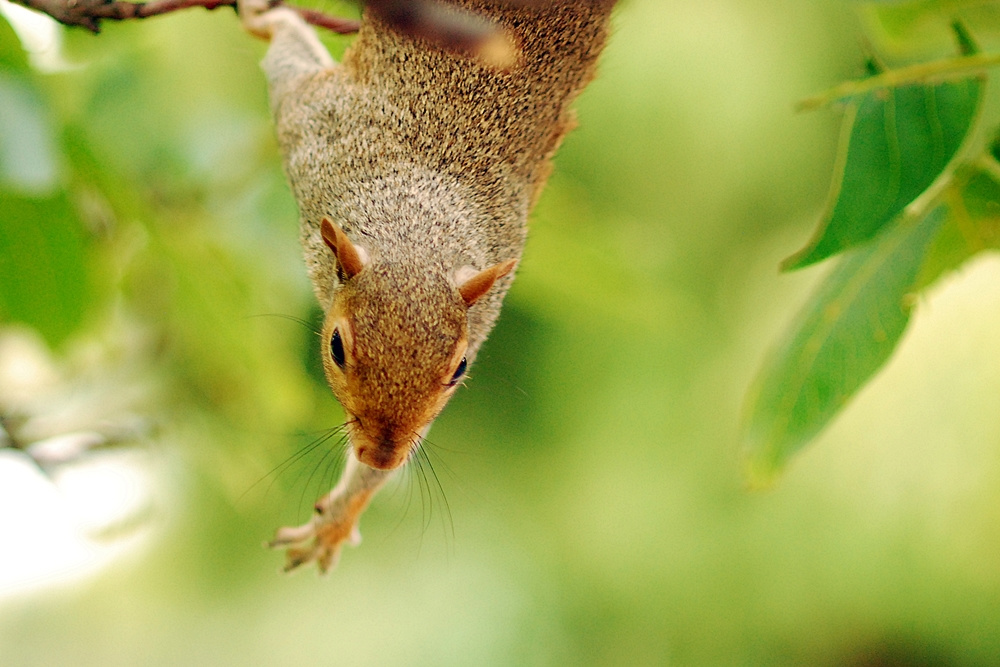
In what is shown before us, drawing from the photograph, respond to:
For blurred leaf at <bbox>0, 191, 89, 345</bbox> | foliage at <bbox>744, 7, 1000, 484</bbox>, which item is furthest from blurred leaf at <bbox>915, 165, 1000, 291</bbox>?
blurred leaf at <bbox>0, 191, 89, 345</bbox>

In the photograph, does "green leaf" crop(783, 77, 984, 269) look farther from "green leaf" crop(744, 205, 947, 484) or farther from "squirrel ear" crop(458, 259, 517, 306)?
"squirrel ear" crop(458, 259, 517, 306)

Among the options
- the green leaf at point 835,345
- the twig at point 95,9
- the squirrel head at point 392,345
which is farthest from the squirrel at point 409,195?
the green leaf at point 835,345

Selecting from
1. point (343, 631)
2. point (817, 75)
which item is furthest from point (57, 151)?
point (343, 631)

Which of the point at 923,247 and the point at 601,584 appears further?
the point at 601,584

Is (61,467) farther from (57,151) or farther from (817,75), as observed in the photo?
(817,75)

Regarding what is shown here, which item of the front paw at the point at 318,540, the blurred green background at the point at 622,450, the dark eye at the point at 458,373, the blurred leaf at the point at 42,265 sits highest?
the dark eye at the point at 458,373

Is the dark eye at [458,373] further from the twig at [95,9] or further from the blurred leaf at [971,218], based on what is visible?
the blurred leaf at [971,218]
